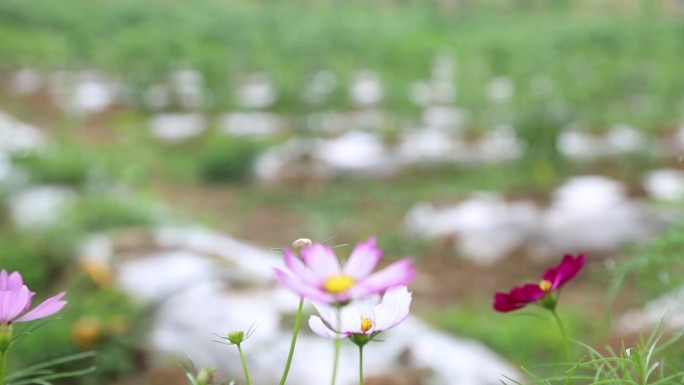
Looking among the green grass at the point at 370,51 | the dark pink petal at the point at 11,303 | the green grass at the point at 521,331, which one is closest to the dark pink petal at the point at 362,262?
the dark pink petal at the point at 11,303

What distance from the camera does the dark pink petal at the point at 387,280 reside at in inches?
23.7

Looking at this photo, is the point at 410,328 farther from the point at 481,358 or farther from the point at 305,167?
the point at 305,167

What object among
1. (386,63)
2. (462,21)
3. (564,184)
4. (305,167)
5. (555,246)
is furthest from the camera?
(462,21)

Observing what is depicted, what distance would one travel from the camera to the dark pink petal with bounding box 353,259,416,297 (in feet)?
1.97

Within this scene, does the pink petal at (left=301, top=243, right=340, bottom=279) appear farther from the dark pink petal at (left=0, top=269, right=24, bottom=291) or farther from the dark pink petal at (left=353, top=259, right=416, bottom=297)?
the dark pink petal at (left=0, top=269, right=24, bottom=291)

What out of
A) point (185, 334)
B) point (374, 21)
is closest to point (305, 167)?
point (185, 334)

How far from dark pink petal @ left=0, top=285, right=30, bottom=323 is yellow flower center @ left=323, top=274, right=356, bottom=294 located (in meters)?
0.23

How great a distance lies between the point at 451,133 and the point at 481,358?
17.7 ft

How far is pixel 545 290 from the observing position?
2.60 ft

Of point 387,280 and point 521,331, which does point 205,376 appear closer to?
point 387,280

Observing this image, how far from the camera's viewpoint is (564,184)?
579cm

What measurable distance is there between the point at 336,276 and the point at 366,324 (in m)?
0.09

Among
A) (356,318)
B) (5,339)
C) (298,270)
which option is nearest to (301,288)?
(298,270)

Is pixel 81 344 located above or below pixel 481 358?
above
